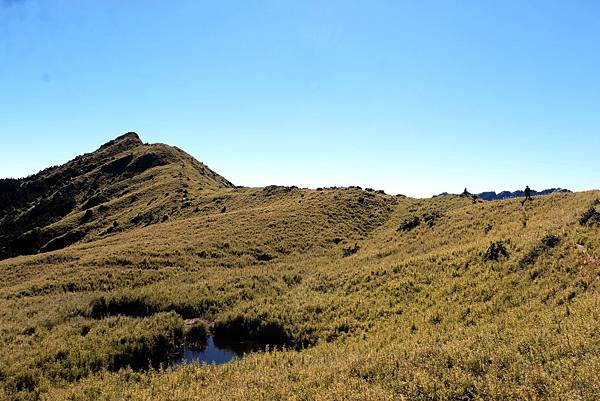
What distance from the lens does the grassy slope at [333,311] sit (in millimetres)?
12898

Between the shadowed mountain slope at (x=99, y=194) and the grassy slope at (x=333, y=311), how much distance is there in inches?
1280

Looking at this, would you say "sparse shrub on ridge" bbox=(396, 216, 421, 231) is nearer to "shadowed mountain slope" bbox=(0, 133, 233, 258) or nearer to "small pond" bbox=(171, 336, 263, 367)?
"small pond" bbox=(171, 336, 263, 367)

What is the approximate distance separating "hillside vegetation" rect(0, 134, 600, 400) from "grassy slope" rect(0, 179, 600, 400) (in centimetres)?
10

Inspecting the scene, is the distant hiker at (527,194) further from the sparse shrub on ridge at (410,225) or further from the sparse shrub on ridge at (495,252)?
the sparse shrub on ridge at (495,252)

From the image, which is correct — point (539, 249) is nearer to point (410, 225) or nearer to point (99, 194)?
point (410, 225)

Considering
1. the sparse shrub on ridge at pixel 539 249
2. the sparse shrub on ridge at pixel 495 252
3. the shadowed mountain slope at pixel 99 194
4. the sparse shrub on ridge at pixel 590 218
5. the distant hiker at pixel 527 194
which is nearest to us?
the sparse shrub on ridge at pixel 539 249

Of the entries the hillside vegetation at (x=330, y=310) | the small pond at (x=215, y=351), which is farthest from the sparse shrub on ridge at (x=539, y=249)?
the small pond at (x=215, y=351)

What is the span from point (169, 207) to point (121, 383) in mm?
64301

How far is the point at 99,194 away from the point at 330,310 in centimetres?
9817

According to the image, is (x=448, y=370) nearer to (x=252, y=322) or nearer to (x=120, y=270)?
(x=252, y=322)

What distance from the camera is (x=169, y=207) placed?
3150 inches

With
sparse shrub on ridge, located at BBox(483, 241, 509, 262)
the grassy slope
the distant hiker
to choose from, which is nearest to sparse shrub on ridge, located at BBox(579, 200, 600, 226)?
the grassy slope

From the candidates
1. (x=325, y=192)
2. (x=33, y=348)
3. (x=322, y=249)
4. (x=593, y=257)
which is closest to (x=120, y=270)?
(x=33, y=348)

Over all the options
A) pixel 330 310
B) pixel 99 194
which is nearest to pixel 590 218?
pixel 330 310
